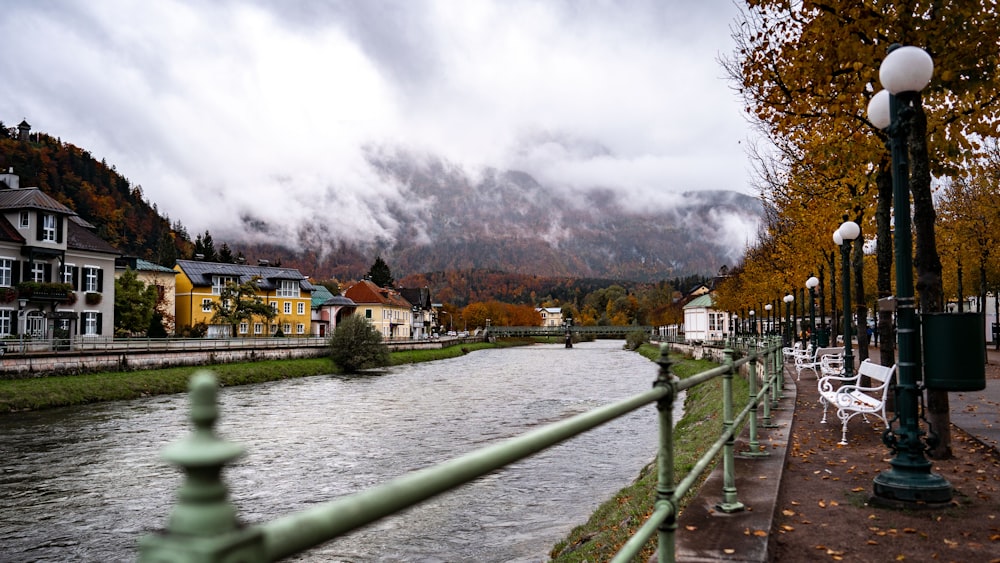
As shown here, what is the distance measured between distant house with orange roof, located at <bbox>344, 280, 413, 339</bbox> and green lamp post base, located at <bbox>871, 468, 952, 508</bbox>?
87709mm

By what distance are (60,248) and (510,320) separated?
12966cm

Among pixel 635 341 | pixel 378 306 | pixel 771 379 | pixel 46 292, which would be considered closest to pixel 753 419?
pixel 771 379

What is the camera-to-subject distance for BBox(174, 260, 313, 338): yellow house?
66688 millimetres

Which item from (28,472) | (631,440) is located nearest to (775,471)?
(631,440)

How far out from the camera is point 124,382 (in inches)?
1208

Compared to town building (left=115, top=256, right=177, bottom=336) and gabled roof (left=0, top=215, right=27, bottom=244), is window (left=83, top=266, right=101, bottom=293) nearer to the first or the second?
gabled roof (left=0, top=215, right=27, bottom=244)

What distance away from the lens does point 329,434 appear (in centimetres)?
2044

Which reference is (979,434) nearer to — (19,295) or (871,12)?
(871,12)

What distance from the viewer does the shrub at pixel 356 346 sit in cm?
4934

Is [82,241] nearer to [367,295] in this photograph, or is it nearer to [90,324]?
[90,324]

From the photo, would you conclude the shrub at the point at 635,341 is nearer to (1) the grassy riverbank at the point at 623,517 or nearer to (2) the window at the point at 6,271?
(2) the window at the point at 6,271

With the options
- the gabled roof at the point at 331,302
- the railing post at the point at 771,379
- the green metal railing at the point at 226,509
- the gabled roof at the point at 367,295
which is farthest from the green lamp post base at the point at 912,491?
the gabled roof at the point at 367,295

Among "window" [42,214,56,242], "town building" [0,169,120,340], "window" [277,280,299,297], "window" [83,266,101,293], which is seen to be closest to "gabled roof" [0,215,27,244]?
"town building" [0,169,120,340]

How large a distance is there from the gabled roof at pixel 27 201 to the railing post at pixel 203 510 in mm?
46890
